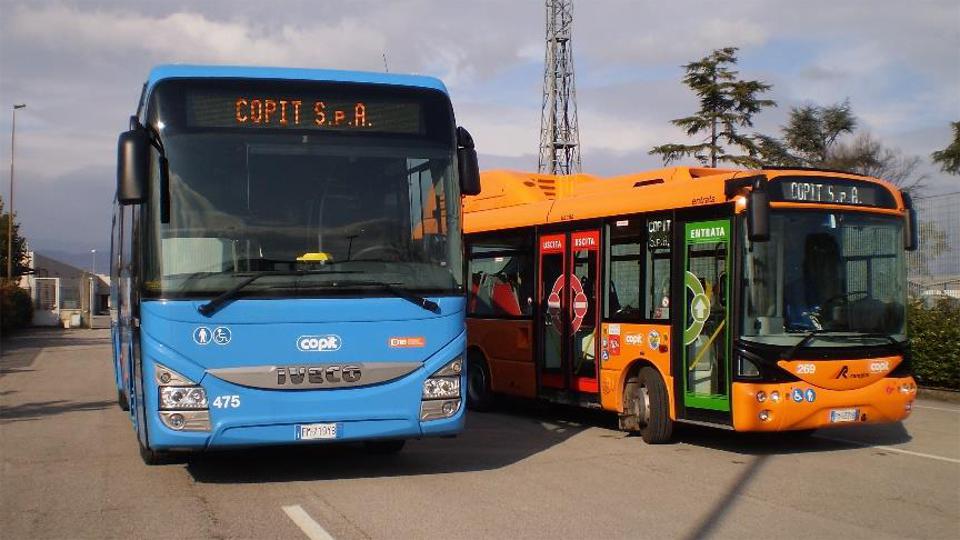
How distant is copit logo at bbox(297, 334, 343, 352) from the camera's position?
848cm

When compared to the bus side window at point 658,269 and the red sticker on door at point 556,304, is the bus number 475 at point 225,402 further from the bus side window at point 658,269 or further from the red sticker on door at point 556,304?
the red sticker on door at point 556,304

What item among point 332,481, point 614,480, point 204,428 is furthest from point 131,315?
point 614,480

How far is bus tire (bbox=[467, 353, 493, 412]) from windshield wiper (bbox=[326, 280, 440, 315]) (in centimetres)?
670

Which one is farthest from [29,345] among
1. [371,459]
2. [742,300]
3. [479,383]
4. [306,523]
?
[306,523]

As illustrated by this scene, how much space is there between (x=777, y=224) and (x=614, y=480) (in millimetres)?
3220

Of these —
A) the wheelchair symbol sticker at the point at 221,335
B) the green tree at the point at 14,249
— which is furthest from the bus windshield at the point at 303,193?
the green tree at the point at 14,249

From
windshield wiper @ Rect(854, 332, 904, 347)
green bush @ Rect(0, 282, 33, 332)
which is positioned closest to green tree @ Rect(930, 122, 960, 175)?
windshield wiper @ Rect(854, 332, 904, 347)

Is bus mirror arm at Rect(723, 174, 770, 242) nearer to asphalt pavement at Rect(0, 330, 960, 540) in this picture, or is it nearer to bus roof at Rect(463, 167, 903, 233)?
bus roof at Rect(463, 167, 903, 233)

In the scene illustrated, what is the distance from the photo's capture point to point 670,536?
7.22 meters

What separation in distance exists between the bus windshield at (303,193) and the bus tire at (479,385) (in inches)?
261

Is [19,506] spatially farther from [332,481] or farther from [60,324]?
[60,324]

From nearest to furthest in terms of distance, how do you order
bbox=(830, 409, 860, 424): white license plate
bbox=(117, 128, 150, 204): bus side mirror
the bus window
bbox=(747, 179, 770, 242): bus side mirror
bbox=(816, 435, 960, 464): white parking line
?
1. bbox=(117, 128, 150, 204): bus side mirror
2. bbox=(747, 179, 770, 242): bus side mirror
3. bbox=(830, 409, 860, 424): white license plate
4. bbox=(816, 435, 960, 464): white parking line
5. the bus window

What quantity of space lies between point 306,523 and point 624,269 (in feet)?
19.5

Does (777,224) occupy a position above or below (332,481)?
above
